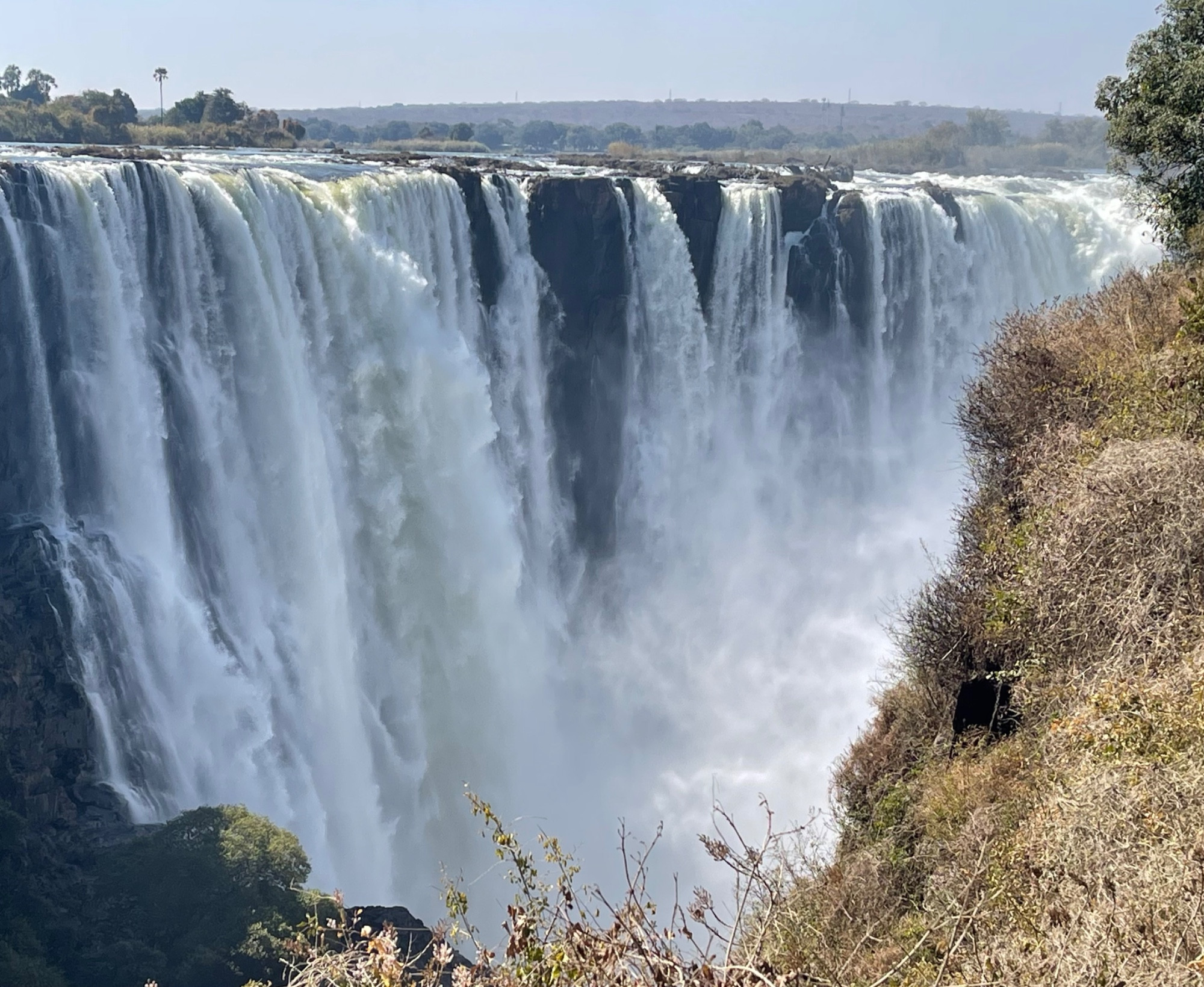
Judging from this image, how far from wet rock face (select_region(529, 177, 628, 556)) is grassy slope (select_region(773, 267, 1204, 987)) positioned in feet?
38.6

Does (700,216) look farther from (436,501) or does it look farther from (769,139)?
(769,139)

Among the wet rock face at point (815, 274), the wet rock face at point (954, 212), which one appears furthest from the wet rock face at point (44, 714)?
the wet rock face at point (954, 212)

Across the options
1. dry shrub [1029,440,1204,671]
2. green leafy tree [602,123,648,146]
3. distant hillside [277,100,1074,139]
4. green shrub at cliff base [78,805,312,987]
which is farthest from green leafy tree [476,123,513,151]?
dry shrub [1029,440,1204,671]

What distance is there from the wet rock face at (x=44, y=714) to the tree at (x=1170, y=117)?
51.5 feet

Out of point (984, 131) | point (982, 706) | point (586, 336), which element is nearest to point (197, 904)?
point (982, 706)

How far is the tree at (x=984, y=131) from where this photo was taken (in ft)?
275

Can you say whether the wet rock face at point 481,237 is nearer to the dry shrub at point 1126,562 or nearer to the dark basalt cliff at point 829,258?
the dark basalt cliff at point 829,258

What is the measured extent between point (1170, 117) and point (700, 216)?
13375 mm

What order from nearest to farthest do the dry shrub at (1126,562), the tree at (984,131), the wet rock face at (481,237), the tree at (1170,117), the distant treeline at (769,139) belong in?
the dry shrub at (1126,562), the tree at (1170,117), the wet rock face at (481,237), the distant treeline at (769,139), the tree at (984,131)

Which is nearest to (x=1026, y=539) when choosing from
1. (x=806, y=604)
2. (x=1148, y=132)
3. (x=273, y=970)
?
(x=1148, y=132)

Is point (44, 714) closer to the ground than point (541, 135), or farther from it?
closer to the ground

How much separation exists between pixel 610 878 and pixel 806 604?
340 inches

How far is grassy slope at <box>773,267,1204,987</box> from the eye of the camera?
21.1 ft

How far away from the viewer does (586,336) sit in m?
26.5
